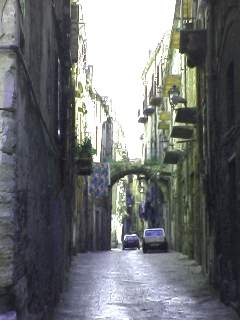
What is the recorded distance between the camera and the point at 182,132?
984 inches

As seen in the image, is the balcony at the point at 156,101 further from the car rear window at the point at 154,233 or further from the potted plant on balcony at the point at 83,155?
the potted plant on balcony at the point at 83,155

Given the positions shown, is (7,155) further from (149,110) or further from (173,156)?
(149,110)

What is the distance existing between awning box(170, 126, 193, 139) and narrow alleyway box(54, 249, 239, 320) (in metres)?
5.47

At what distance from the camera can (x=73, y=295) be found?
14.3 meters

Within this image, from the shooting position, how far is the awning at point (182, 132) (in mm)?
24444

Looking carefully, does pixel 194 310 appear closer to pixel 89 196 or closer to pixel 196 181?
pixel 196 181

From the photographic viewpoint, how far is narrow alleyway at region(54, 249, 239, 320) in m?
11.8

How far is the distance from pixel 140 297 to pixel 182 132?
11492mm

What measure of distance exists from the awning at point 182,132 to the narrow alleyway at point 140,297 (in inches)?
215

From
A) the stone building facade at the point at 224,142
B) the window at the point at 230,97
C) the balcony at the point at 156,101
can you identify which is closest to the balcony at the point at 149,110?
the balcony at the point at 156,101

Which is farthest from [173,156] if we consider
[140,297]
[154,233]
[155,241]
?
[140,297]

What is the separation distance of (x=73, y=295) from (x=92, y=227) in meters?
29.0

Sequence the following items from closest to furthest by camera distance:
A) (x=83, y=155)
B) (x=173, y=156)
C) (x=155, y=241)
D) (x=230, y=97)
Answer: (x=230, y=97), (x=83, y=155), (x=173, y=156), (x=155, y=241)

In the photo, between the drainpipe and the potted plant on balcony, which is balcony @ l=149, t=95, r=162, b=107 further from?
the drainpipe
